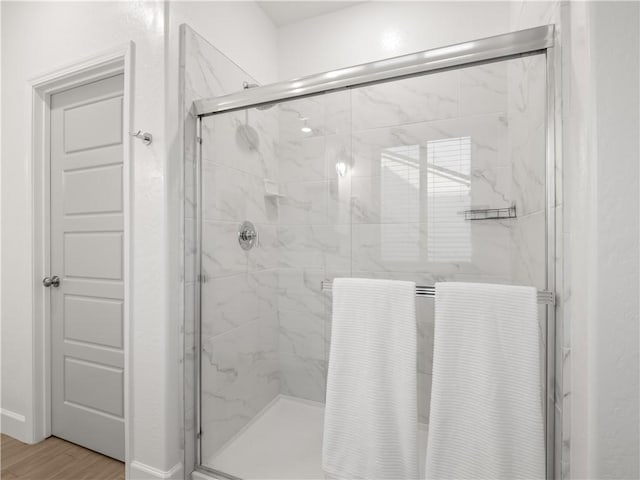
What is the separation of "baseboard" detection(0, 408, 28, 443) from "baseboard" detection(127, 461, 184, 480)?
0.89 meters

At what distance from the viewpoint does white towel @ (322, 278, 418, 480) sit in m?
1.13

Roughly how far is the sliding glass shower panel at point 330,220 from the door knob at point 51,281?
40.1 inches

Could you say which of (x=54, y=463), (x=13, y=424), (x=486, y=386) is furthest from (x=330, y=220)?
(x=13, y=424)

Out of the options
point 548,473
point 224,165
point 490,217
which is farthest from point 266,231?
point 548,473

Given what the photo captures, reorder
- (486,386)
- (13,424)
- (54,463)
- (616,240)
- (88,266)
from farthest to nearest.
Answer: (13,424) → (88,266) → (54,463) → (486,386) → (616,240)

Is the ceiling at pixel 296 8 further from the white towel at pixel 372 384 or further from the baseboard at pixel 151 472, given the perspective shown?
the baseboard at pixel 151 472

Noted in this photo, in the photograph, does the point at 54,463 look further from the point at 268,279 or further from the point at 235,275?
the point at 268,279

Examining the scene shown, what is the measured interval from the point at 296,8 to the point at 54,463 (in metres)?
3.08

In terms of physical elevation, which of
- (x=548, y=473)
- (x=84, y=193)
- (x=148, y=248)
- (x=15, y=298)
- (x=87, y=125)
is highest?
(x=87, y=125)

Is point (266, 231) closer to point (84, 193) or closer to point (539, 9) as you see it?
point (84, 193)

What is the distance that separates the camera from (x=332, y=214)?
4.64 feet

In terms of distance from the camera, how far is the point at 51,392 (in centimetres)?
200

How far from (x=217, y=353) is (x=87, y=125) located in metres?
1.46

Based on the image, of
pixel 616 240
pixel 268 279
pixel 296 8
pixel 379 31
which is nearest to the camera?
pixel 616 240
